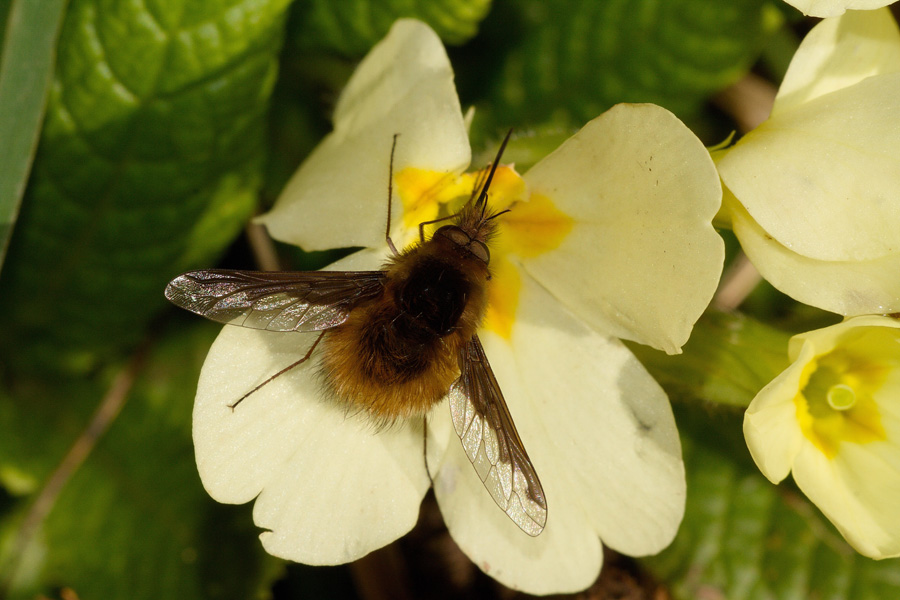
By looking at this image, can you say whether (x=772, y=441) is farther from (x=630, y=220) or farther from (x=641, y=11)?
(x=641, y=11)

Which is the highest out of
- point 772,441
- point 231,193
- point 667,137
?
point 667,137

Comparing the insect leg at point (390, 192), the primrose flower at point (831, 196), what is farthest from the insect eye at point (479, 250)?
the primrose flower at point (831, 196)

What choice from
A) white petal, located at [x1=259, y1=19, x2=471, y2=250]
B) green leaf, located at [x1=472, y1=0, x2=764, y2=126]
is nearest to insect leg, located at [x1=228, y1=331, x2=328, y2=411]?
white petal, located at [x1=259, y1=19, x2=471, y2=250]

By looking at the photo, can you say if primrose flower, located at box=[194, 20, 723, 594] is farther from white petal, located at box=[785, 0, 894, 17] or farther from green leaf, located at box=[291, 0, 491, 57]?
green leaf, located at box=[291, 0, 491, 57]

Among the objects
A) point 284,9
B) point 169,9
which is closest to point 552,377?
point 284,9

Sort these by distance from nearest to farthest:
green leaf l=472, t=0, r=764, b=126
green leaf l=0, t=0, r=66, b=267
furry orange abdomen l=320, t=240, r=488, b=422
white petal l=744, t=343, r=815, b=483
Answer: white petal l=744, t=343, r=815, b=483 → furry orange abdomen l=320, t=240, r=488, b=422 → green leaf l=0, t=0, r=66, b=267 → green leaf l=472, t=0, r=764, b=126
